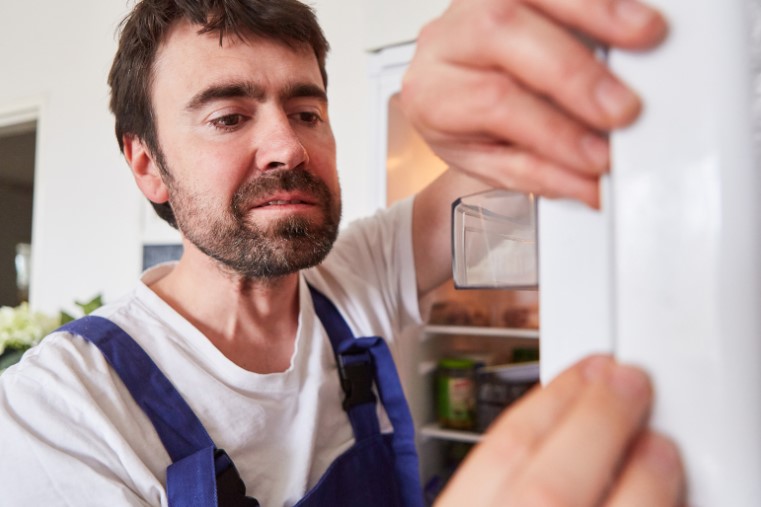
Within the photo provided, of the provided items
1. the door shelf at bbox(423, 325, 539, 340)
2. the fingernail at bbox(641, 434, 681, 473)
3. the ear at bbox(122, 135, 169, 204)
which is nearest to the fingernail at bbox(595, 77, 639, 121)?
the fingernail at bbox(641, 434, 681, 473)

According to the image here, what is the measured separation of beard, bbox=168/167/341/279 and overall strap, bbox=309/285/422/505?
172mm

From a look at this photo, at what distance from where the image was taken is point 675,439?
172 millimetres

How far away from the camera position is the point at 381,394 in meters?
0.91

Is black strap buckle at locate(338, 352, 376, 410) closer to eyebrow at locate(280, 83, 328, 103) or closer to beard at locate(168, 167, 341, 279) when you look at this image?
beard at locate(168, 167, 341, 279)

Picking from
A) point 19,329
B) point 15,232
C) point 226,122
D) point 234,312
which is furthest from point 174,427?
point 15,232

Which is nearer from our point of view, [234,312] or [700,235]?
[700,235]

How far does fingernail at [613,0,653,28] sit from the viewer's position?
17 centimetres

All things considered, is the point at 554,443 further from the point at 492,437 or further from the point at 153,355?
the point at 153,355

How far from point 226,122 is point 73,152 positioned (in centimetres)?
190

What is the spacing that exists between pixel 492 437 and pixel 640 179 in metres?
0.10

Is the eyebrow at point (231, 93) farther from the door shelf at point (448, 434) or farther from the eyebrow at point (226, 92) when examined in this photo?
the door shelf at point (448, 434)

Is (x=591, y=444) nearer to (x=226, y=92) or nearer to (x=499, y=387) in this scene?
(x=226, y=92)

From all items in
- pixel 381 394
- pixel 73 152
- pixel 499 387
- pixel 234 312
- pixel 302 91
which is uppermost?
pixel 73 152

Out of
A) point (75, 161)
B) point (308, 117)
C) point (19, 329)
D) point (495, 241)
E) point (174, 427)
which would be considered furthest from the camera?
point (75, 161)
